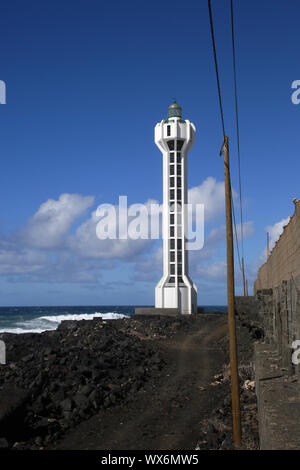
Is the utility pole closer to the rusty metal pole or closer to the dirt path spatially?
the rusty metal pole

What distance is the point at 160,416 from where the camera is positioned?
13.4 meters

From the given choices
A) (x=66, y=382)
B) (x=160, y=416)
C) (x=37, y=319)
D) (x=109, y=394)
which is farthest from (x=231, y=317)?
(x=37, y=319)

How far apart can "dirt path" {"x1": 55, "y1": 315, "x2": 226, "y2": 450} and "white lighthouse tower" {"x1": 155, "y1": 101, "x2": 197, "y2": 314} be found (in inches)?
1237

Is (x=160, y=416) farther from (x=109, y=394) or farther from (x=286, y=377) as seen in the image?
(x=286, y=377)

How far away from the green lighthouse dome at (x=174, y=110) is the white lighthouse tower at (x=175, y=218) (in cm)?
248

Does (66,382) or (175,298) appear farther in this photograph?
(175,298)

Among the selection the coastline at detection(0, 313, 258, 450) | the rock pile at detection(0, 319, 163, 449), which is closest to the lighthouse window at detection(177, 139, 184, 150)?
the coastline at detection(0, 313, 258, 450)

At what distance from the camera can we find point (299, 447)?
19.5 ft

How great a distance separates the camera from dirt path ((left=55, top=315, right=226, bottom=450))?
11.4m

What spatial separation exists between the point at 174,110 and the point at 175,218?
14.9 metres

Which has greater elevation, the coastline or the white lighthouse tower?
the white lighthouse tower

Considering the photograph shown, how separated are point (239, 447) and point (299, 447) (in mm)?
3823

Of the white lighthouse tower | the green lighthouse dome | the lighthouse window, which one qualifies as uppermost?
the green lighthouse dome
